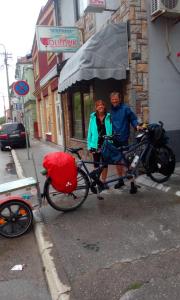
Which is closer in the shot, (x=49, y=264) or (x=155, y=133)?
(x=49, y=264)

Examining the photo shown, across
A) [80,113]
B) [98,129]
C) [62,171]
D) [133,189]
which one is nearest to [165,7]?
[98,129]

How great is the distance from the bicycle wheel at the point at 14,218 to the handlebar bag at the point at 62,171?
572 millimetres

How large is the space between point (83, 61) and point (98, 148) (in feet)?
7.15

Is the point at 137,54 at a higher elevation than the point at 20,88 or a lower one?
higher

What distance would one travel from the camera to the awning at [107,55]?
6.32 m

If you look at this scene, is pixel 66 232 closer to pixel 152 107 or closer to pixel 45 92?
pixel 152 107

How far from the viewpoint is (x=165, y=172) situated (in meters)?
5.54

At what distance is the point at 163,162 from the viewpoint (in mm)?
5406

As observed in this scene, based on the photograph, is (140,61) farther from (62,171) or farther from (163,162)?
(62,171)

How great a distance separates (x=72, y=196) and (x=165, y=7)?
4.23 m

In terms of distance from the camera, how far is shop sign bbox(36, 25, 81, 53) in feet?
27.5

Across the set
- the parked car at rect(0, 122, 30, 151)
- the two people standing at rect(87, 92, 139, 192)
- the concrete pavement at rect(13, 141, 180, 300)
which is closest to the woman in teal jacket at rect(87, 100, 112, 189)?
Result: the two people standing at rect(87, 92, 139, 192)

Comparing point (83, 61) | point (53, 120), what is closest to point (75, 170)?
point (83, 61)

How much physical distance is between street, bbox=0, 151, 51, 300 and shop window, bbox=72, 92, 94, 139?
5293mm
